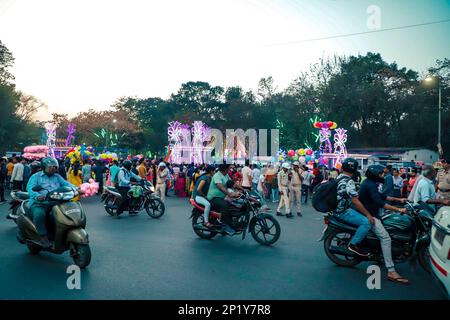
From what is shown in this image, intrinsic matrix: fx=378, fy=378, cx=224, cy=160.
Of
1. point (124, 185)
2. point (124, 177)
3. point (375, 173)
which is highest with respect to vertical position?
point (375, 173)

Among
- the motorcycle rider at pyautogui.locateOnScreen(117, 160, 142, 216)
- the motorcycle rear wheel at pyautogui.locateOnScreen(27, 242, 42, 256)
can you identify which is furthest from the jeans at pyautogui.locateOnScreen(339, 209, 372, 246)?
the motorcycle rider at pyautogui.locateOnScreen(117, 160, 142, 216)

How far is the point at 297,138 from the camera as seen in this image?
46812 mm

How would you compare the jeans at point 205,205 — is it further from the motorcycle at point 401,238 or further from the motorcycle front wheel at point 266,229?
the motorcycle at point 401,238

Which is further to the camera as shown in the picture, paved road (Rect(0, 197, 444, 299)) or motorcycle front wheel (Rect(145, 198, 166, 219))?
motorcycle front wheel (Rect(145, 198, 166, 219))

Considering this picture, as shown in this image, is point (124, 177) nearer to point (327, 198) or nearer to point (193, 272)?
point (193, 272)

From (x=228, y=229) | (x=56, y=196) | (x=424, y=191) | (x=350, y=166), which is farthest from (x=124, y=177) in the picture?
(x=424, y=191)

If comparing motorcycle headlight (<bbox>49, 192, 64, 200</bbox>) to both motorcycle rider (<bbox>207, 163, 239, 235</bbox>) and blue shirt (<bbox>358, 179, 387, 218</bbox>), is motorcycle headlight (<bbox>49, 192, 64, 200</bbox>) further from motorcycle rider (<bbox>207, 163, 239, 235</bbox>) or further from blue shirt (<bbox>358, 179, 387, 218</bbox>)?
blue shirt (<bbox>358, 179, 387, 218</bbox>)

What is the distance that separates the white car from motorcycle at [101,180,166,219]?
8.26m

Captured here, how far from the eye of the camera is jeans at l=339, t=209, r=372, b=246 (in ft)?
18.2

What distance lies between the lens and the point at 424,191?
7.20 metres

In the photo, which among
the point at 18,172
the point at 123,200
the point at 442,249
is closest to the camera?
the point at 442,249

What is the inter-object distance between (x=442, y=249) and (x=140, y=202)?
9038 millimetres
